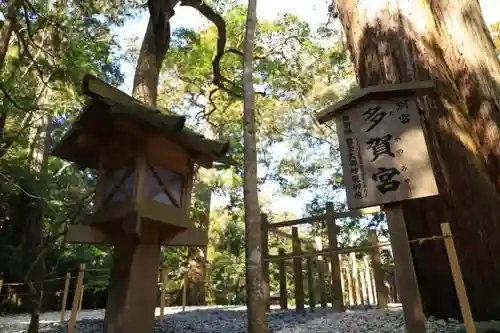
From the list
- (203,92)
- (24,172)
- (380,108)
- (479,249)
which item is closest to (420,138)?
(380,108)

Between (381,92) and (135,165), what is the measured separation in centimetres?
208

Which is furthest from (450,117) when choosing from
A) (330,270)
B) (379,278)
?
(330,270)

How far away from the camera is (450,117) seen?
12.9ft

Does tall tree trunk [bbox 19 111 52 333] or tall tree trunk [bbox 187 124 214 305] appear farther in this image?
tall tree trunk [bbox 187 124 214 305]

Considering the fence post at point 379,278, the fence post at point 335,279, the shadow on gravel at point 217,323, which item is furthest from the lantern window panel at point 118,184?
the fence post at point 379,278

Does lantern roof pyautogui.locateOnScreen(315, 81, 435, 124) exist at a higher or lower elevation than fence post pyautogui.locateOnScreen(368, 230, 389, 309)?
higher

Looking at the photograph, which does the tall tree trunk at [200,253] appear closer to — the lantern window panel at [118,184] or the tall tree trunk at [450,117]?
the tall tree trunk at [450,117]

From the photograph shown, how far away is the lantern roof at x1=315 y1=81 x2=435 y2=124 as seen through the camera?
2.89 m

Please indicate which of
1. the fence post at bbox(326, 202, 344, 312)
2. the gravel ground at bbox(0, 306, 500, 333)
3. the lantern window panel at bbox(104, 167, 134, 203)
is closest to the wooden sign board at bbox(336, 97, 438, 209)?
the gravel ground at bbox(0, 306, 500, 333)

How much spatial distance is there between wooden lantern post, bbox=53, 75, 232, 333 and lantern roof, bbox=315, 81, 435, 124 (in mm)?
1241

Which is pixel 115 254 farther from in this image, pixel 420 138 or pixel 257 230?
pixel 420 138

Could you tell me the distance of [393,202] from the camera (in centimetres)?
269

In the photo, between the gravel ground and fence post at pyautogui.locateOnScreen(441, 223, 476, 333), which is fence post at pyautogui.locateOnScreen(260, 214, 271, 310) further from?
fence post at pyautogui.locateOnScreen(441, 223, 476, 333)

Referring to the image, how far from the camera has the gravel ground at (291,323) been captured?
391cm
